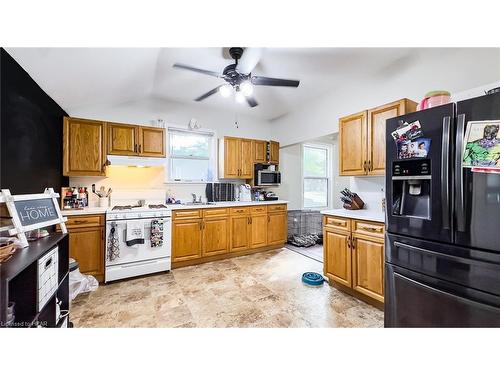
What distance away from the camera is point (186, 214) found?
3143 millimetres

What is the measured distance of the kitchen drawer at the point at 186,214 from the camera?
3.06 meters

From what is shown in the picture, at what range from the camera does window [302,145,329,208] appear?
5.02m

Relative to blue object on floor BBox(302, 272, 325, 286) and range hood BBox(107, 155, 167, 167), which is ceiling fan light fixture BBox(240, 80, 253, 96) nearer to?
range hood BBox(107, 155, 167, 167)

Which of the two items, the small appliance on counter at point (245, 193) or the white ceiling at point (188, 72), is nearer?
the white ceiling at point (188, 72)

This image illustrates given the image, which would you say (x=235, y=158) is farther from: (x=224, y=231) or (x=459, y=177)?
(x=459, y=177)

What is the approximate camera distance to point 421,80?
7.57 ft

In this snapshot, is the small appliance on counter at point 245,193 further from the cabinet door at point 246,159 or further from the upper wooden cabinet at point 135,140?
the upper wooden cabinet at point 135,140

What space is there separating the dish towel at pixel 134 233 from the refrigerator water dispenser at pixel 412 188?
2.80 meters

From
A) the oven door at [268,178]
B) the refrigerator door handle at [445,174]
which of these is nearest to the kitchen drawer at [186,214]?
the oven door at [268,178]

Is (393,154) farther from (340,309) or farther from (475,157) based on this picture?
(340,309)

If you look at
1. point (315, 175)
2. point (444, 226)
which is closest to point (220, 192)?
point (315, 175)
